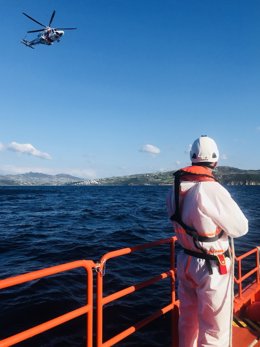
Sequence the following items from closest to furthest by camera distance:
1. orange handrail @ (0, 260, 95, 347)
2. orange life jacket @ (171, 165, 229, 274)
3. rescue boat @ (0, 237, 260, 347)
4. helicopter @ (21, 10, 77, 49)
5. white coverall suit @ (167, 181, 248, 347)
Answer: orange handrail @ (0, 260, 95, 347)
rescue boat @ (0, 237, 260, 347)
white coverall suit @ (167, 181, 248, 347)
orange life jacket @ (171, 165, 229, 274)
helicopter @ (21, 10, 77, 49)

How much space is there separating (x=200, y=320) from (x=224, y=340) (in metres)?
0.34

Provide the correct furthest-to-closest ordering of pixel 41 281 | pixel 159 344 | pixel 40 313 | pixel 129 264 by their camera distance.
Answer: pixel 129 264, pixel 41 281, pixel 40 313, pixel 159 344

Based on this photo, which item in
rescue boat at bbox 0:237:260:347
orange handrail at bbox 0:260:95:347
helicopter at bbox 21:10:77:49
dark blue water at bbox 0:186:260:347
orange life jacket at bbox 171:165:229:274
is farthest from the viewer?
helicopter at bbox 21:10:77:49

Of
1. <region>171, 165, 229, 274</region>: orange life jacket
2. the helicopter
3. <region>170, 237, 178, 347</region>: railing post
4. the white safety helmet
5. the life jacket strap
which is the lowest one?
<region>170, 237, 178, 347</region>: railing post

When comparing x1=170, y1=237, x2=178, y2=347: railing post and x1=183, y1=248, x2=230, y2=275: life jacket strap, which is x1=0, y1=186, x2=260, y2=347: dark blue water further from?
x1=183, y1=248, x2=230, y2=275: life jacket strap

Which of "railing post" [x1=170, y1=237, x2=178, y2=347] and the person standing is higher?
the person standing

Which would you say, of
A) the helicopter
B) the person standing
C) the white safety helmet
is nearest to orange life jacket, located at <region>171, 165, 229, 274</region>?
the person standing

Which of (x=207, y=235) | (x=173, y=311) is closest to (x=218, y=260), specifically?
(x=207, y=235)

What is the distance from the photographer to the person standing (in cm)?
341

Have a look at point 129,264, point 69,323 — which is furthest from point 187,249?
point 129,264

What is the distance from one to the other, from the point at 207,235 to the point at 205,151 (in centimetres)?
102

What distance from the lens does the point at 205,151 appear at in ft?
12.5

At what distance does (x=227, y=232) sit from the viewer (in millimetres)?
3453

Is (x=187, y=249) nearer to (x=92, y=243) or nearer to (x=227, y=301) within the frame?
(x=227, y=301)
